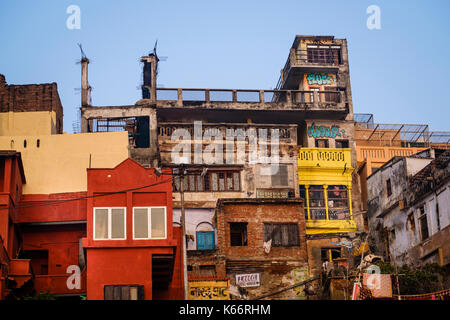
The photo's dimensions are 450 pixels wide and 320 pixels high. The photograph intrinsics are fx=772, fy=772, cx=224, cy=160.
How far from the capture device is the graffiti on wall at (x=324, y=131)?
2115 inches

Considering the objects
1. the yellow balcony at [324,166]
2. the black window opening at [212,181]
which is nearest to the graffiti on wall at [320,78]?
the yellow balcony at [324,166]

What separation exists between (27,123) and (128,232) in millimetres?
17784

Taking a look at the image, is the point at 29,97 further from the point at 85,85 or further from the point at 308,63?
the point at 308,63

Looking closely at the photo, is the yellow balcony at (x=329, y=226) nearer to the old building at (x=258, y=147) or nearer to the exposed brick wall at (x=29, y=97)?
the old building at (x=258, y=147)

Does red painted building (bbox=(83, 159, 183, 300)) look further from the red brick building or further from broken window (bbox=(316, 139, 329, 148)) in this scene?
broken window (bbox=(316, 139, 329, 148))

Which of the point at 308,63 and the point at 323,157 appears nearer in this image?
the point at 323,157

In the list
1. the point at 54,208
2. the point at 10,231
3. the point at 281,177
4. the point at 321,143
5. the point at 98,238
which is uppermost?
the point at 321,143

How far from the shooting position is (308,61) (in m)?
58.2

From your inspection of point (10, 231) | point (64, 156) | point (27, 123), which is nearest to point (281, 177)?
point (64, 156)

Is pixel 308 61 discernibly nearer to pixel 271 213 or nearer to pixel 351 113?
pixel 351 113

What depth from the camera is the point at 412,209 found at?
137 ft

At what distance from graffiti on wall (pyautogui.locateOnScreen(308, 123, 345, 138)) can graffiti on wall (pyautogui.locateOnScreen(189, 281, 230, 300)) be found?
57.2 feet

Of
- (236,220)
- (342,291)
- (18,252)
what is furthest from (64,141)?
(342,291)

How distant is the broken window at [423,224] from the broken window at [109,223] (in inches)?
619
